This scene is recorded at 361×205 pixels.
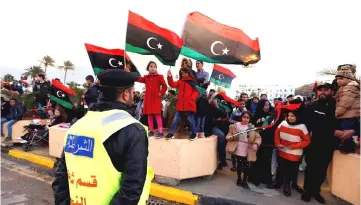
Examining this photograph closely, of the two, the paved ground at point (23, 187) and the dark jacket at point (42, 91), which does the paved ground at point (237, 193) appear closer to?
the paved ground at point (23, 187)

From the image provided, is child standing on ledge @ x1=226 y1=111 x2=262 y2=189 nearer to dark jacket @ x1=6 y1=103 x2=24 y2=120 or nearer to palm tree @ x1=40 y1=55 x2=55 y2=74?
dark jacket @ x1=6 y1=103 x2=24 y2=120

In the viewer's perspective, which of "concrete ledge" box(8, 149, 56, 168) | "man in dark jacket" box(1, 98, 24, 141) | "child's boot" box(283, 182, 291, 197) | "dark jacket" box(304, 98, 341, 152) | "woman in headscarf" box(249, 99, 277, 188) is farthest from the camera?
"man in dark jacket" box(1, 98, 24, 141)

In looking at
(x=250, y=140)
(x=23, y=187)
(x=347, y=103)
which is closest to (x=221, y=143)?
(x=250, y=140)

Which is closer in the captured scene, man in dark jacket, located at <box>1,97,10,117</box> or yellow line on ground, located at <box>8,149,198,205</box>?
yellow line on ground, located at <box>8,149,198,205</box>

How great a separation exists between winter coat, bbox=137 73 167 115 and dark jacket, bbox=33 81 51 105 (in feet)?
19.7

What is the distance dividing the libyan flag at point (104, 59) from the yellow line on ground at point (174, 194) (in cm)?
296

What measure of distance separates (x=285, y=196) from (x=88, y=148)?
3998mm

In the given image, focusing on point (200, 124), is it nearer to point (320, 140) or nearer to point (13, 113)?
point (320, 140)

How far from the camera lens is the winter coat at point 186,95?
5.20 meters

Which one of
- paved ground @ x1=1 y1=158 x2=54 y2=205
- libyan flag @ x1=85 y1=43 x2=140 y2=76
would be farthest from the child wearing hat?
paved ground @ x1=1 y1=158 x2=54 y2=205

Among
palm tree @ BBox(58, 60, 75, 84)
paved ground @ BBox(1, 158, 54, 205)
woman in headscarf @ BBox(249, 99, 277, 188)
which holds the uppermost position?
palm tree @ BBox(58, 60, 75, 84)

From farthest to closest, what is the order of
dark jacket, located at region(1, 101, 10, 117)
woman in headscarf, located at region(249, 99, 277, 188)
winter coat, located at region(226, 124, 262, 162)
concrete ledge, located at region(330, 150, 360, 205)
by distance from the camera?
1. dark jacket, located at region(1, 101, 10, 117)
2. woman in headscarf, located at region(249, 99, 277, 188)
3. winter coat, located at region(226, 124, 262, 162)
4. concrete ledge, located at region(330, 150, 360, 205)

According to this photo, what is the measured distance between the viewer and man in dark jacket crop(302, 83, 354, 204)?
14.0ft

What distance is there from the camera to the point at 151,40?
5.31m
